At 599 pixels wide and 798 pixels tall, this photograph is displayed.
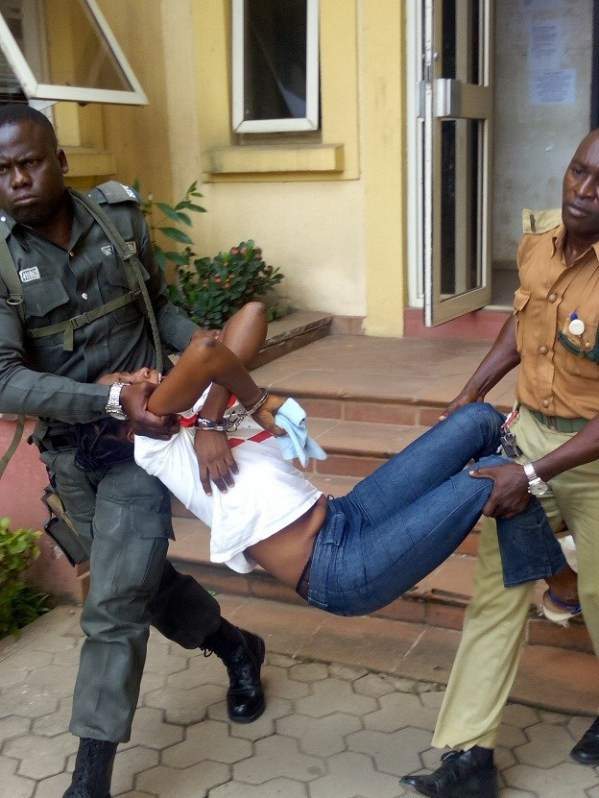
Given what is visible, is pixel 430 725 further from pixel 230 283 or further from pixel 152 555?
pixel 230 283

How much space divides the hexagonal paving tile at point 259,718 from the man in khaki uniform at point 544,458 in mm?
599

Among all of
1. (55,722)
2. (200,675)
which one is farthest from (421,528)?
(55,722)

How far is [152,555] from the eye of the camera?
2682 millimetres

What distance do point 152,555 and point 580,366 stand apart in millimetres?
1277

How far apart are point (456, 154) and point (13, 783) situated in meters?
3.83

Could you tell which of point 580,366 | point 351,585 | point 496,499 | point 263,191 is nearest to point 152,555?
point 351,585

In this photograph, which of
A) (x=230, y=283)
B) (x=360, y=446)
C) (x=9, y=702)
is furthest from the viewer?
(x=230, y=283)

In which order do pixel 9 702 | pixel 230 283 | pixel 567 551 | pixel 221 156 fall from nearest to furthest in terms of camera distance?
pixel 567 551 → pixel 9 702 → pixel 230 283 → pixel 221 156

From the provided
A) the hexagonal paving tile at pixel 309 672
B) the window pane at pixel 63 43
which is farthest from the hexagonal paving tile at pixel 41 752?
the window pane at pixel 63 43

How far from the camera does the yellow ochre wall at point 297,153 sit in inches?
218

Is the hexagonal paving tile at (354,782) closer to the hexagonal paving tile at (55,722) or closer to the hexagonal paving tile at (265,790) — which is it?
the hexagonal paving tile at (265,790)

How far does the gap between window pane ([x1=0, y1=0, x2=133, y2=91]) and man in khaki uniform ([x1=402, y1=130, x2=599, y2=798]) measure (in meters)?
3.56

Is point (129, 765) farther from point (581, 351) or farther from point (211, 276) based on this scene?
point (211, 276)

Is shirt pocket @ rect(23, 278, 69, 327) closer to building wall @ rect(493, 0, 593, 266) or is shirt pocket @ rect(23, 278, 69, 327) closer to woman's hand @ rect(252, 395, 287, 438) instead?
woman's hand @ rect(252, 395, 287, 438)
